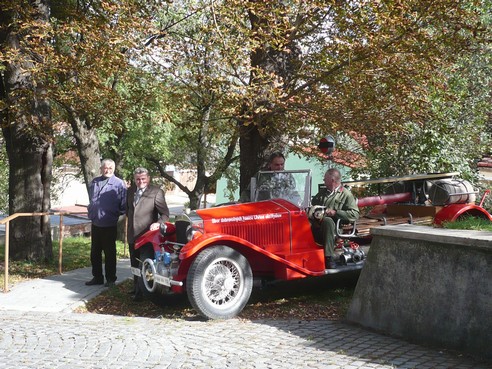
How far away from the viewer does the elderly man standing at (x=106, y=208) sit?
9.24 m

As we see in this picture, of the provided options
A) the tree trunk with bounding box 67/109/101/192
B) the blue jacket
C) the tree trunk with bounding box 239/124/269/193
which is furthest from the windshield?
the tree trunk with bounding box 67/109/101/192

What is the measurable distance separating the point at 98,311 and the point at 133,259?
938mm

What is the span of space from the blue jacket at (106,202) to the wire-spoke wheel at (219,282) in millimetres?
2658

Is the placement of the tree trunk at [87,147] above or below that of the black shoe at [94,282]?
above

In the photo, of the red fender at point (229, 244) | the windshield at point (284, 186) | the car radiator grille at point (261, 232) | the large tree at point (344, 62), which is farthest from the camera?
the large tree at point (344, 62)

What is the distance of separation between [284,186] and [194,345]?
3.36m

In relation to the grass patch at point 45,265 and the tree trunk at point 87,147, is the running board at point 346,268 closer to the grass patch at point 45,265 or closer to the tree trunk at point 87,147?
the grass patch at point 45,265

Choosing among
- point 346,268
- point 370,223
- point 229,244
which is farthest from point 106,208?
point 370,223

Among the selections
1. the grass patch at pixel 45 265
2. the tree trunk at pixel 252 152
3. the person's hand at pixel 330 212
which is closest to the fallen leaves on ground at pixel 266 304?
the person's hand at pixel 330 212

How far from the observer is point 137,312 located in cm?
812

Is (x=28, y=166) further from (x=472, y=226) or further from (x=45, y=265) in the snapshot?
(x=472, y=226)

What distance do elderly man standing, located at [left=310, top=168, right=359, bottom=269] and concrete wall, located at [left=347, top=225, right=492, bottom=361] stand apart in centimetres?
133

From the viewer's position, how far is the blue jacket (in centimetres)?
923

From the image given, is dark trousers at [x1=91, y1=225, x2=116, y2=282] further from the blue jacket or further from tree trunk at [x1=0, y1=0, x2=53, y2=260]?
tree trunk at [x1=0, y1=0, x2=53, y2=260]
